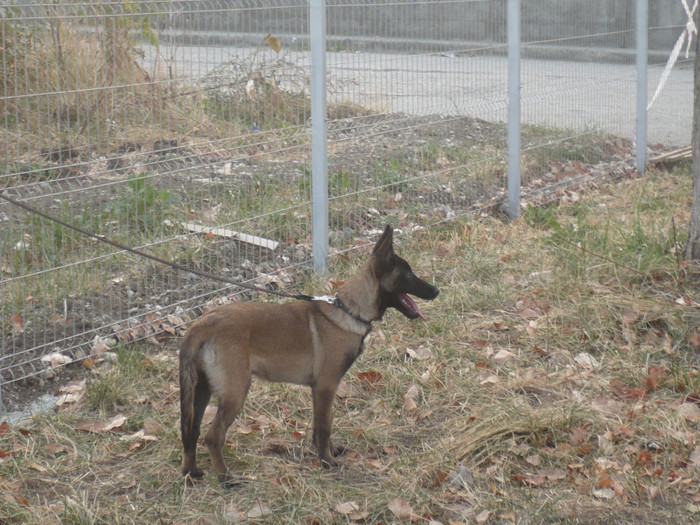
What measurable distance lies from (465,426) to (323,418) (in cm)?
77

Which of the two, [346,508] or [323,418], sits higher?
[323,418]

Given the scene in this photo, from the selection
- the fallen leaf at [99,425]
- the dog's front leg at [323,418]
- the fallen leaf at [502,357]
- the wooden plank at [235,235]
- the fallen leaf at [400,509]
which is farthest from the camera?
the wooden plank at [235,235]

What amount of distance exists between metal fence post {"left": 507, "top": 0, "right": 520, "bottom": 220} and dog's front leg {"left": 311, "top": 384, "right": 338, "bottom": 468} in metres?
4.81

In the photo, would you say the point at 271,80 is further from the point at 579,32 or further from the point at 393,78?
the point at 579,32

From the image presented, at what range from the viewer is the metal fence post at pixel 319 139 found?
6656 mm

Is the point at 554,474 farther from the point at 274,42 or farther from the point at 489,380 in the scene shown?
the point at 274,42

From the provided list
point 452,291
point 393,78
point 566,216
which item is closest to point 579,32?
point 566,216

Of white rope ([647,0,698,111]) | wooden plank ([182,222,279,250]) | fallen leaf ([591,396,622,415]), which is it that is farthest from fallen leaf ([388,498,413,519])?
white rope ([647,0,698,111])

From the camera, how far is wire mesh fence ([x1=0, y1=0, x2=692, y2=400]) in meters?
5.29

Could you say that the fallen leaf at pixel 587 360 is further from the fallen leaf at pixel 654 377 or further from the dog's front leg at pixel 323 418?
the dog's front leg at pixel 323 418

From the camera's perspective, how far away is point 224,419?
418 cm

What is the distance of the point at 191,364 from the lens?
413cm

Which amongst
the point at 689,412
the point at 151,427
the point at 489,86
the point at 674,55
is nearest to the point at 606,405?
the point at 689,412

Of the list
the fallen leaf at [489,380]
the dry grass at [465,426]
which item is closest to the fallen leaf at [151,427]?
the dry grass at [465,426]
